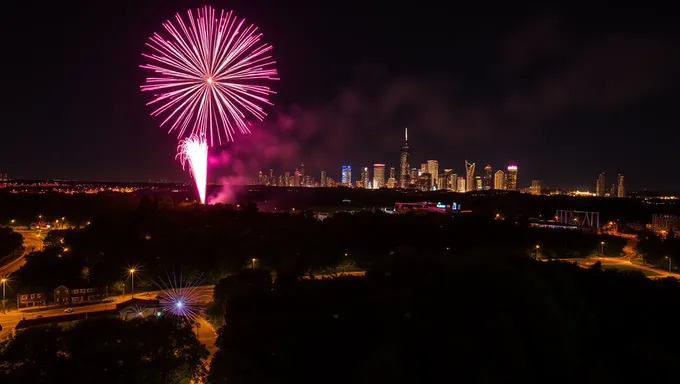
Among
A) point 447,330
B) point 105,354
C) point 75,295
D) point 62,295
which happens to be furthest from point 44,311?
point 447,330

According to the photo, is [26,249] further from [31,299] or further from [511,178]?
[511,178]

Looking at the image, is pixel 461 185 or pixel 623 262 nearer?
pixel 623 262

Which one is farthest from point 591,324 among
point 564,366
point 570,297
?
point 564,366

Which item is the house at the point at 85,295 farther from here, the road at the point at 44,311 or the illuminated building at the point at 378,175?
the illuminated building at the point at 378,175

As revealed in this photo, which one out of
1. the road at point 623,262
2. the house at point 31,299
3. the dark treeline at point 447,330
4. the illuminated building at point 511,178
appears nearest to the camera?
the dark treeline at point 447,330

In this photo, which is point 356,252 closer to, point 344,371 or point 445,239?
point 445,239

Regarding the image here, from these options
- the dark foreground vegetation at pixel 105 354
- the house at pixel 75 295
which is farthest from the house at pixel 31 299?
the dark foreground vegetation at pixel 105 354
